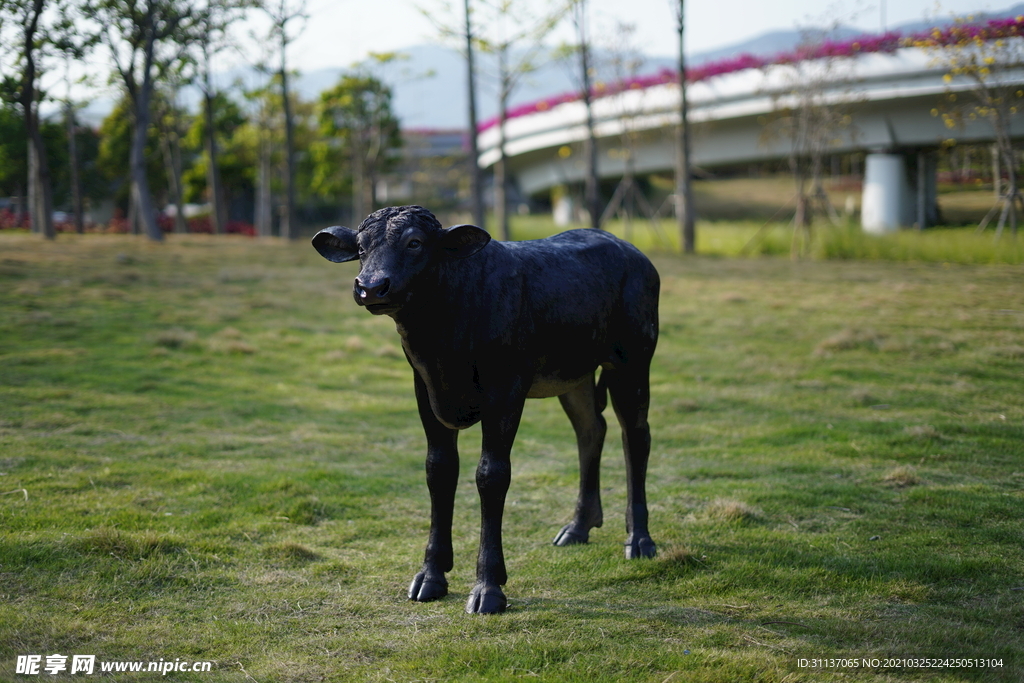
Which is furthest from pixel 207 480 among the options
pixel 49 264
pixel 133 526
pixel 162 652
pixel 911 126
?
pixel 911 126

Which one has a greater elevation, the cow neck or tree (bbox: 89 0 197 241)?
tree (bbox: 89 0 197 241)

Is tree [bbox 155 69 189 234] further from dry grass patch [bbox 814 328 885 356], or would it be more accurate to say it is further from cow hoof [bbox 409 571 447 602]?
cow hoof [bbox 409 571 447 602]

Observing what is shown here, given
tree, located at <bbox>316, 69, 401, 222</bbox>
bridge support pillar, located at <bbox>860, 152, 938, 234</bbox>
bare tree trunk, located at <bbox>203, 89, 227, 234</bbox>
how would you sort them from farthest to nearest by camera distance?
tree, located at <bbox>316, 69, 401, 222</bbox>, bare tree trunk, located at <bbox>203, 89, 227, 234</bbox>, bridge support pillar, located at <bbox>860, 152, 938, 234</bbox>

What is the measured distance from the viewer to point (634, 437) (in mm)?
5652

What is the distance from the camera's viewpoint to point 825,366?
1096 centimetres

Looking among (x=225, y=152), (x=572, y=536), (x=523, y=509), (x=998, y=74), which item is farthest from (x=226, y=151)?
(x=572, y=536)

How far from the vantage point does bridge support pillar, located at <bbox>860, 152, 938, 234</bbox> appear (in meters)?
21.7

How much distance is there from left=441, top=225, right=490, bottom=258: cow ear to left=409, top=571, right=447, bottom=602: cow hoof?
185 cm

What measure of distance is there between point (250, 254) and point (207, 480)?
16811mm

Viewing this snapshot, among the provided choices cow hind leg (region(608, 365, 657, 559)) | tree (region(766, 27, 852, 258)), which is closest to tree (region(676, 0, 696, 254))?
tree (region(766, 27, 852, 258))

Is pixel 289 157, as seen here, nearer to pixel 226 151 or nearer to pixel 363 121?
pixel 363 121

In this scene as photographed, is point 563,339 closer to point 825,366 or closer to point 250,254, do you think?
point 825,366

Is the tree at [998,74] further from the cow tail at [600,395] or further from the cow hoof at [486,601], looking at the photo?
the cow hoof at [486,601]

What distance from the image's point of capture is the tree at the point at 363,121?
39.6 metres
